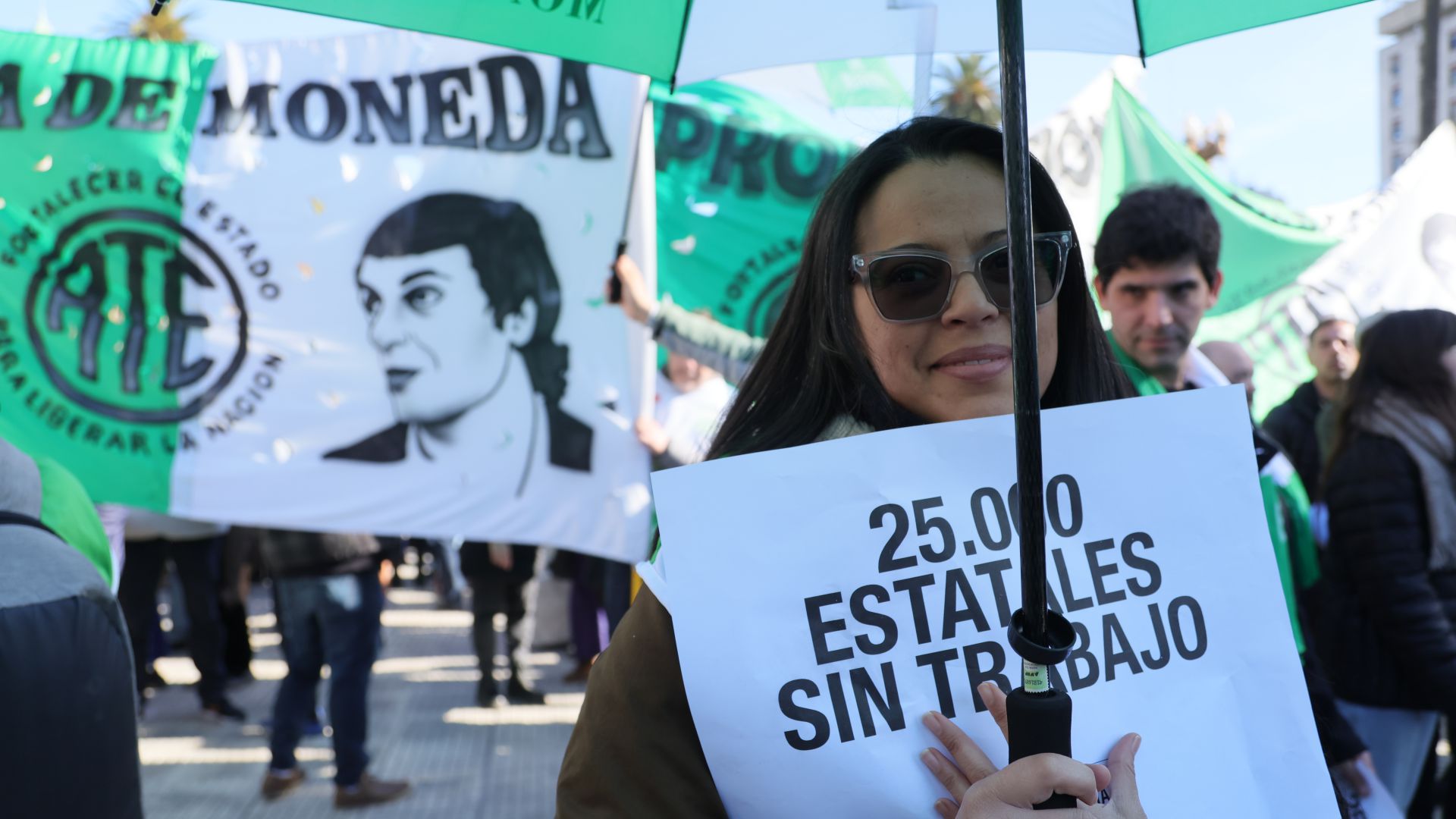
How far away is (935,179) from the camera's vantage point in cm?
148

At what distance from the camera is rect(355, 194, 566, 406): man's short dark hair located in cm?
482

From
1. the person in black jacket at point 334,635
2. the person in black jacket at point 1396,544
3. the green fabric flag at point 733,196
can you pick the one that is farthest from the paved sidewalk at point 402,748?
the person in black jacket at point 1396,544

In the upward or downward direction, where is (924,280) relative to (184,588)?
upward

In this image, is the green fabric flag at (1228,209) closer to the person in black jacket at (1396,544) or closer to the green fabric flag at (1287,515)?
the person in black jacket at (1396,544)

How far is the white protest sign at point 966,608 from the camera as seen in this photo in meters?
1.24

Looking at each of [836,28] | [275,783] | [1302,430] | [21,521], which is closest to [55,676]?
[21,521]

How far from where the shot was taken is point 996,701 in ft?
4.07

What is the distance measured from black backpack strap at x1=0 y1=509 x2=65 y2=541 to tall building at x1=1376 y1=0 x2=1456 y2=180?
71.8 metres

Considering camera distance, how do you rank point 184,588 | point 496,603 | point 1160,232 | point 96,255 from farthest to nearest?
point 496,603, point 184,588, point 96,255, point 1160,232

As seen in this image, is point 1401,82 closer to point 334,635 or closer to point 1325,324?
point 1325,324

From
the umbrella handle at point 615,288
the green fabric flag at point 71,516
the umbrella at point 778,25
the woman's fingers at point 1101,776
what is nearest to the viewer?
the woman's fingers at point 1101,776

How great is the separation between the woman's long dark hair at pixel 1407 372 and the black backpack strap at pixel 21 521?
10.9 ft

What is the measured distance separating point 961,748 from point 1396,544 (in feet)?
8.72

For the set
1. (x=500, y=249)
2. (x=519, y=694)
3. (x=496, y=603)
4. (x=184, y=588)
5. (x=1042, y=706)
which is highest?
(x=500, y=249)
